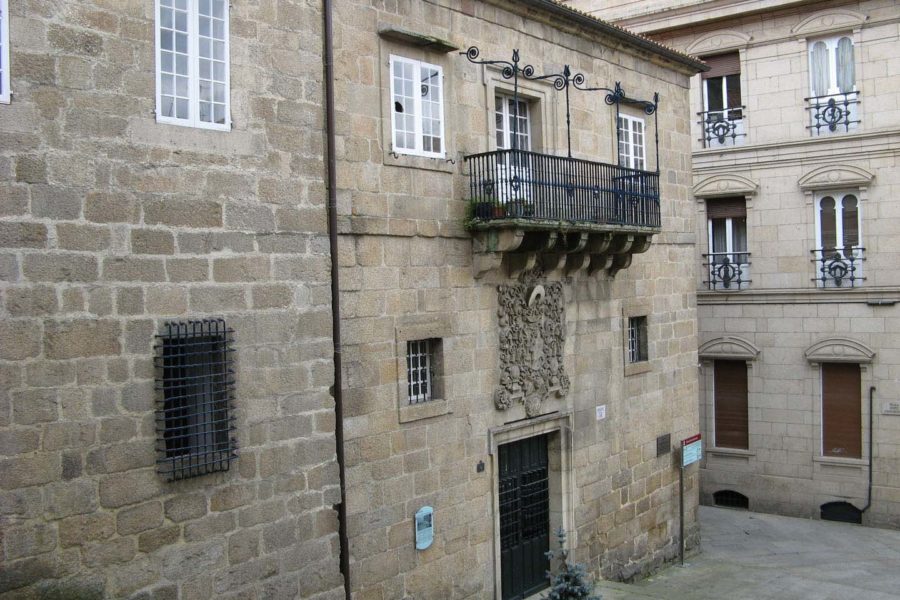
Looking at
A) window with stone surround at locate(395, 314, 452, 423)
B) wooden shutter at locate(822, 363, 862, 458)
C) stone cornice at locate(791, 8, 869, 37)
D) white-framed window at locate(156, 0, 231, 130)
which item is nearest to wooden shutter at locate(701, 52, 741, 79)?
stone cornice at locate(791, 8, 869, 37)

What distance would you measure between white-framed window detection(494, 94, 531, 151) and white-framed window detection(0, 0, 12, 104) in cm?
685

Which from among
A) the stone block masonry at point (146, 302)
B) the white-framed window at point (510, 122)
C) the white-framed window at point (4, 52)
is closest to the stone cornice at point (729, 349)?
the white-framed window at point (510, 122)

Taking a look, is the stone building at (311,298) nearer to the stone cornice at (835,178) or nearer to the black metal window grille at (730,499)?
the stone cornice at (835,178)

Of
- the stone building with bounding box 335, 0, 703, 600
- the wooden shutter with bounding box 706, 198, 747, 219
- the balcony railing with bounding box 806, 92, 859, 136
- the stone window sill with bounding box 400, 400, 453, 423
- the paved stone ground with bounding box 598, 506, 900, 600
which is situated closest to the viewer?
the stone building with bounding box 335, 0, 703, 600

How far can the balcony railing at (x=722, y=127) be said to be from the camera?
68.4ft

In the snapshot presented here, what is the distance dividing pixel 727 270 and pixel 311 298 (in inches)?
541

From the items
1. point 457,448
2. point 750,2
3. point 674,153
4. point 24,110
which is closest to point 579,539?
point 457,448

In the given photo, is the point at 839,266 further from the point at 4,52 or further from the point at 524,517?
the point at 4,52

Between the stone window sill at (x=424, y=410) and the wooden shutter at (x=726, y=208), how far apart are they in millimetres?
11918

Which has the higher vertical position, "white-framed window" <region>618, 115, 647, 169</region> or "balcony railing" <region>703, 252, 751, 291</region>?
"white-framed window" <region>618, 115, 647, 169</region>

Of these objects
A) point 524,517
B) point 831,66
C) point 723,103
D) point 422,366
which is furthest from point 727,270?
point 422,366

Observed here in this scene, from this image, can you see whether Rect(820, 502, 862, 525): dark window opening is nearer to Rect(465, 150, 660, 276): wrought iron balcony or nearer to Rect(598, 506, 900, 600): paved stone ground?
Rect(598, 506, 900, 600): paved stone ground

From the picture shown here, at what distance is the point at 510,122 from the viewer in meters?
13.2

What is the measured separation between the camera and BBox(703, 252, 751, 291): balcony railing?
817 inches
